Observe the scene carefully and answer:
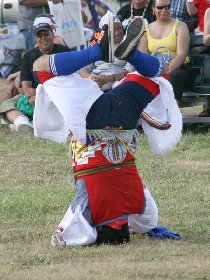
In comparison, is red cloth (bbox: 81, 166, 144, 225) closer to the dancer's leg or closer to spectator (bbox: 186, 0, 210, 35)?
the dancer's leg

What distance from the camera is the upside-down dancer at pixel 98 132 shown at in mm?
6715

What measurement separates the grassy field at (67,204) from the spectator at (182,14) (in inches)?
68.0

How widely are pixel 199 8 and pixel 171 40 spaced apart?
89 cm

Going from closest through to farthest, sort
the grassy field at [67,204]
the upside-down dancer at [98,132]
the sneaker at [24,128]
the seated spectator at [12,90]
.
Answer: the grassy field at [67,204], the upside-down dancer at [98,132], the sneaker at [24,128], the seated spectator at [12,90]

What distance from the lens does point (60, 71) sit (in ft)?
22.1

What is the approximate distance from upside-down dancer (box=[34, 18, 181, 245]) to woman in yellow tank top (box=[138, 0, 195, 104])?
197 inches

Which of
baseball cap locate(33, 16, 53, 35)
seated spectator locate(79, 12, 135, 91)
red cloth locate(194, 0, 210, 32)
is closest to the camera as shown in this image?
seated spectator locate(79, 12, 135, 91)

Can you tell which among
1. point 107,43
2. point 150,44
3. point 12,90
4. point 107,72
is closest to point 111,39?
point 107,43

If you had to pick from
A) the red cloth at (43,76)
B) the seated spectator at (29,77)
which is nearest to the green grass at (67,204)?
the seated spectator at (29,77)

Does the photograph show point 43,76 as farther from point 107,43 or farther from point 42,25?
point 42,25

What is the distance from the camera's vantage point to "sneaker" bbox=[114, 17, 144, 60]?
6535 millimetres

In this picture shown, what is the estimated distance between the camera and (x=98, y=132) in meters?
6.84

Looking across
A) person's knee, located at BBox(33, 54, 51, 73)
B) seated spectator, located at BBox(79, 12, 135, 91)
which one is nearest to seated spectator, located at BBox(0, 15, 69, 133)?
seated spectator, located at BBox(79, 12, 135, 91)

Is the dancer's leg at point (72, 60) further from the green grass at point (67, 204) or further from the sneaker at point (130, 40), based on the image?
the green grass at point (67, 204)
